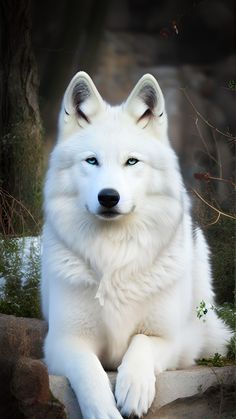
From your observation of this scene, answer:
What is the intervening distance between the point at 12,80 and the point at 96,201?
8.16ft

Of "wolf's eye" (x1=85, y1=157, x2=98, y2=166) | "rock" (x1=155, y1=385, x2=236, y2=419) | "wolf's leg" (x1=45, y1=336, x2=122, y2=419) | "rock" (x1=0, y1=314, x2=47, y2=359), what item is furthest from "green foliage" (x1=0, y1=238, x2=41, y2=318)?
"wolf's eye" (x1=85, y1=157, x2=98, y2=166)

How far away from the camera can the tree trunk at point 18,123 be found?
5.08m

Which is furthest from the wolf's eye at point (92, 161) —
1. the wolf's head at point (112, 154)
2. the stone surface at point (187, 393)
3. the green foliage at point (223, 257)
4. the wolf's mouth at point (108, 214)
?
the green foliage at point (223, 257)

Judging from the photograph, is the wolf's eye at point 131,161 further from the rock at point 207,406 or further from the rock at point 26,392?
the rock at point 207,406

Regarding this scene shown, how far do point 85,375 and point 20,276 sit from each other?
195cm

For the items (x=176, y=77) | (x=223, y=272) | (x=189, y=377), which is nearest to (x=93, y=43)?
(x=176, y=77)

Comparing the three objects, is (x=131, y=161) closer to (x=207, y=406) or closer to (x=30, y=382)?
(x=30, y=382)

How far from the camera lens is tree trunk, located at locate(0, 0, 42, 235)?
508cm

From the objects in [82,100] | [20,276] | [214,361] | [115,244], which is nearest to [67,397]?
[115,244]

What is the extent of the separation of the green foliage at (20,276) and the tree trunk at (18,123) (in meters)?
0.14

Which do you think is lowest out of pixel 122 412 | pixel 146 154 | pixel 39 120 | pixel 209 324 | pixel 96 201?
pixel 122 412

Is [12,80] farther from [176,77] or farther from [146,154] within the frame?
[146,154]

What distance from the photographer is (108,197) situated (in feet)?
9.97

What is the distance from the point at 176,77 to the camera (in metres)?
4.91
